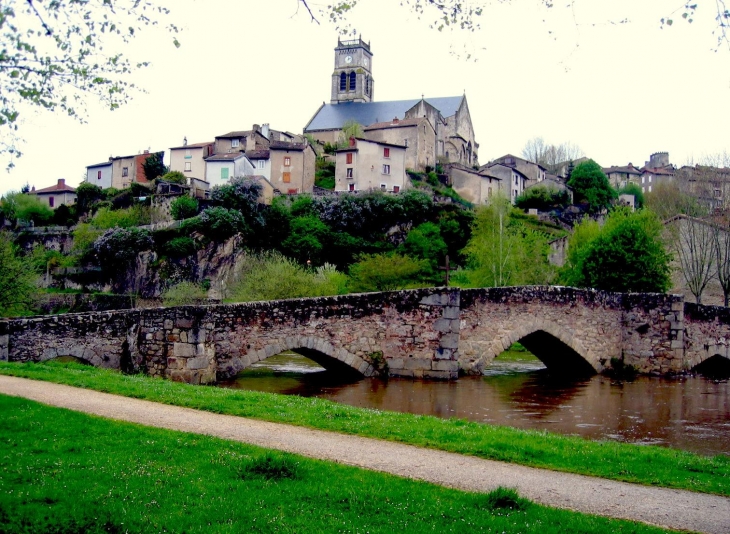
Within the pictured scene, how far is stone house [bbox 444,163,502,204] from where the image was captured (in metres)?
75.2

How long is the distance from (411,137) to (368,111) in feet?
50.5

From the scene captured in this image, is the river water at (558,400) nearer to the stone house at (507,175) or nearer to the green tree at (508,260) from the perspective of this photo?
the green tree at (508,260)

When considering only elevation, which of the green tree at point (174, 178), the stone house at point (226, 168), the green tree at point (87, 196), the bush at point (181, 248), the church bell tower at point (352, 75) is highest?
the church bell tower at point (352, 75)

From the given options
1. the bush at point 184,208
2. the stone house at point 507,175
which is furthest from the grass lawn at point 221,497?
the stone house at point 507,175

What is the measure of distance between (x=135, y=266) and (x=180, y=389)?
46.7 metres

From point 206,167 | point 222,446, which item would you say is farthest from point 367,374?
point 206,167

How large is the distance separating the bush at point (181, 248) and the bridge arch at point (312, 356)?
36.9 meters

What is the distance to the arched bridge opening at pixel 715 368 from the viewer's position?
26.0 metres

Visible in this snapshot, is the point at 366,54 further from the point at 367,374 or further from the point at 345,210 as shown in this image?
the point at 367,374

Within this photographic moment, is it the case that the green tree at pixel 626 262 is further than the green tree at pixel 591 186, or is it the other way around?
the green tree at pixel 591 186

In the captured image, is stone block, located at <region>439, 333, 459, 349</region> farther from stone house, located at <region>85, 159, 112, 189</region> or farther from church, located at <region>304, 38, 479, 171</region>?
stone house, located at <region>85, 159, 112, 189</region>

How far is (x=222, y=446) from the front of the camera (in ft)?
24.9

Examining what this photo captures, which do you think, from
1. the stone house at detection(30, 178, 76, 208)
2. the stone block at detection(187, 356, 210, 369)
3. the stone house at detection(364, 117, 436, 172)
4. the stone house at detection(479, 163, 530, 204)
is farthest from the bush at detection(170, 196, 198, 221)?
the stone block at detection(187, 356, 210, 369)

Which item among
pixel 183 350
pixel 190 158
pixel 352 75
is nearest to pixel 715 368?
pixel 183 350
